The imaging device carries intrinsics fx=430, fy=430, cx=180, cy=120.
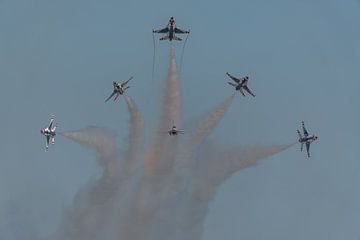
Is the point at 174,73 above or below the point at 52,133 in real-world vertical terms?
above

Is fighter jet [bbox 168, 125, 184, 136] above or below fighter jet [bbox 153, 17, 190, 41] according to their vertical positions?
below

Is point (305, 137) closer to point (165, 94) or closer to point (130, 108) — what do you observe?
point (165, 94)

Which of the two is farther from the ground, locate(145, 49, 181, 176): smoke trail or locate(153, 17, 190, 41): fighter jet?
locate(153, 17, 190, 41): fighter jet

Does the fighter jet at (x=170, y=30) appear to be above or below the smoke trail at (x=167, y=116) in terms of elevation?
above

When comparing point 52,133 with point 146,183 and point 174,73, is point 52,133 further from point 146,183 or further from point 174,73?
point 174,73

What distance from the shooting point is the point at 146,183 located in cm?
6225

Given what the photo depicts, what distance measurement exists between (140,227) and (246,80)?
86.2ft

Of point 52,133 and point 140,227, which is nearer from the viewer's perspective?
point 140,227

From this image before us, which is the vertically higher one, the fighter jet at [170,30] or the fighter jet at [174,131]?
the fighter jet at [170,30]

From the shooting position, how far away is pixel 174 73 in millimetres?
62469

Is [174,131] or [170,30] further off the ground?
[170,30]

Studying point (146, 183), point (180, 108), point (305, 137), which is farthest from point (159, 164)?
point (305, 137)

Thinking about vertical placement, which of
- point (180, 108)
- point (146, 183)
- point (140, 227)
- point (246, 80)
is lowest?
point (140, 227)

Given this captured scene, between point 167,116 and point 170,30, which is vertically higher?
point 170,30
